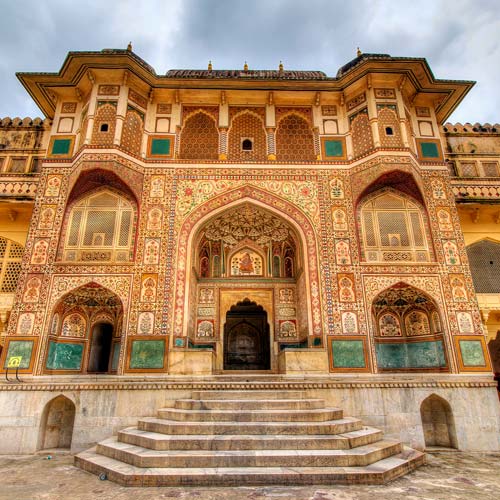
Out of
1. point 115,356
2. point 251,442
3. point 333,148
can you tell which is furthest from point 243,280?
point 251,442

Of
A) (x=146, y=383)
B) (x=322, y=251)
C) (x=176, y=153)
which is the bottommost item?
(x=146, y=383)

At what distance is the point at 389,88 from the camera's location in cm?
1166

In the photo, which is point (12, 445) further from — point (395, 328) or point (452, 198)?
point (452, 198)

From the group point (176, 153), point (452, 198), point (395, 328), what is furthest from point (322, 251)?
point (176, 153)

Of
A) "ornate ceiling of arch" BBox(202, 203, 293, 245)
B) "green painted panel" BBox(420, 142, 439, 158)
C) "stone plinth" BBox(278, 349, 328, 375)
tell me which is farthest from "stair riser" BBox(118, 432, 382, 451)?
"green painted panel" BBox(420, 142, 439, 158)

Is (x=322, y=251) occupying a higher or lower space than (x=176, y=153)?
lower

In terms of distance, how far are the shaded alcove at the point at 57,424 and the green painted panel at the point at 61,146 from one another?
7018 mm

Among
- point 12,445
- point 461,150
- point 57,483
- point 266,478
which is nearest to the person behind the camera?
point 266,478

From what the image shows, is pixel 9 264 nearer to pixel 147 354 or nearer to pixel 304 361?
pixel 147 354

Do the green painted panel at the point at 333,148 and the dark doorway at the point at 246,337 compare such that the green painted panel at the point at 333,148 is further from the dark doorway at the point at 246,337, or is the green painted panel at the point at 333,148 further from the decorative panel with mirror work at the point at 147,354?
the decorative panel with mirror work at the point at 147,354

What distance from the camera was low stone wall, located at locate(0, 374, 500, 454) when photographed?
7836 millimetres

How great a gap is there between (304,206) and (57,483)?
8.54 m

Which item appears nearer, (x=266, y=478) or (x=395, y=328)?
(x=266, y=478)

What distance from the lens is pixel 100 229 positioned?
34.6 ft
